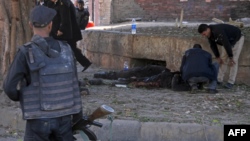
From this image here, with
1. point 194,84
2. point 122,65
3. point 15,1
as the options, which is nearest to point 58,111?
point 15,1

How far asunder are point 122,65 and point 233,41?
3.18 meters

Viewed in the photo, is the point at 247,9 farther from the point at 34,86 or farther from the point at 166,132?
the point at 34,86

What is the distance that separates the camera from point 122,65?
11.7m

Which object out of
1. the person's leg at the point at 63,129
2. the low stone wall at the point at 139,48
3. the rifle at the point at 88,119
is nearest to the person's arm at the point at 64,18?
the low stone wall at the point at 139,48

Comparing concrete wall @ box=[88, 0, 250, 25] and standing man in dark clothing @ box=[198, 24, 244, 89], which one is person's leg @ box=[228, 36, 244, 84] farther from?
concrete wall @ box=[88, 0, 250, 25]

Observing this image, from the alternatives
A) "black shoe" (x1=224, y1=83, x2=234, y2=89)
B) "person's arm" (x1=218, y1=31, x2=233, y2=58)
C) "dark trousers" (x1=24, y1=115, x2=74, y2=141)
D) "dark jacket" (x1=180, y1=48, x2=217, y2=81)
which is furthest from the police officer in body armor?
"black shoe" (x1=224, y1=83, x2=234, y2=89)

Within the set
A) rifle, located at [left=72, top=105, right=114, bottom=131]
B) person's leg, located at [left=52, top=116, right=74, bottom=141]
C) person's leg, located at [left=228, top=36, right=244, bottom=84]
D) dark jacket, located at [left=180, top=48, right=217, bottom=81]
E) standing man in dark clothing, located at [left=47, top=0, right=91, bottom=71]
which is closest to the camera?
person's leg, located at [left=52, top=116, right=74, bottom=141]

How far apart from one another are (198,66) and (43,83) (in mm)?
5139

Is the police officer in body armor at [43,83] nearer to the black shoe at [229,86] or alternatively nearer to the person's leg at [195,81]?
the person's leg at [195,81]

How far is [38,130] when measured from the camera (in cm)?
386

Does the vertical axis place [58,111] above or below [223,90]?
above

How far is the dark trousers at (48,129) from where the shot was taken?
3.86 meters

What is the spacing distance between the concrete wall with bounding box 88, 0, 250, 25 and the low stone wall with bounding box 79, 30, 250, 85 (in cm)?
522

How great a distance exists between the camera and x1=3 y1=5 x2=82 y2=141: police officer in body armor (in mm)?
3818
